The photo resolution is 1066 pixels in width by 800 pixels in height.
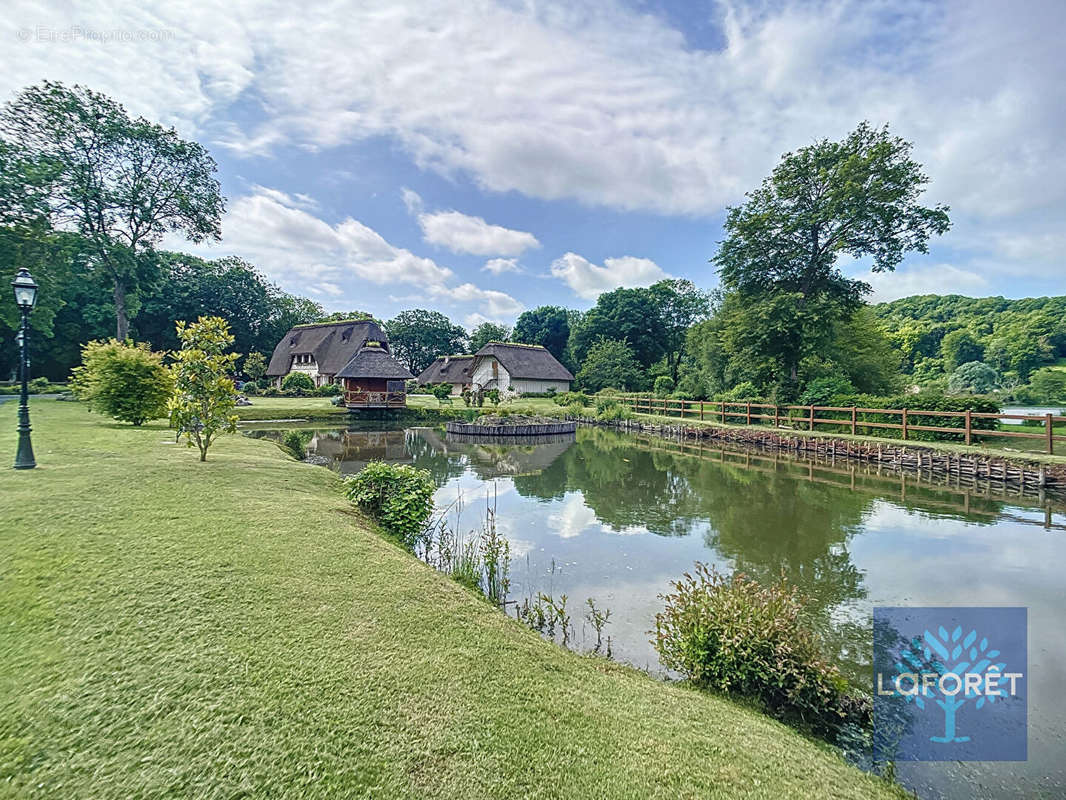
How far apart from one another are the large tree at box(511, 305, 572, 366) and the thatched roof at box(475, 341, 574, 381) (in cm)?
1008

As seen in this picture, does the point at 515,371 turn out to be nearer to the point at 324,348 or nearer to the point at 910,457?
the point at 324,348

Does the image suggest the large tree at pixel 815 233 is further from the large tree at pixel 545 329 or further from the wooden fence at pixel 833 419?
the large tree at pixel 545 329

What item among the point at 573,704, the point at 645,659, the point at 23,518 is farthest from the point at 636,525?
the point at 23,518

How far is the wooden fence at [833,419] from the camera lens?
14000 millimetres

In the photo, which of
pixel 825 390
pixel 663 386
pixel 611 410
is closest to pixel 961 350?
pixel 663 386

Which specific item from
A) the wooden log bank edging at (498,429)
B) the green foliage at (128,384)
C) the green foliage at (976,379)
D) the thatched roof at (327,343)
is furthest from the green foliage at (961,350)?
the green foliage at (128,384)

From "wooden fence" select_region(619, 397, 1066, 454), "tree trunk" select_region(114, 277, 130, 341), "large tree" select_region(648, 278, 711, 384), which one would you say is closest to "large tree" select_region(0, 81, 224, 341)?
"tree trunk" select_region(114, 277, 130, 341)

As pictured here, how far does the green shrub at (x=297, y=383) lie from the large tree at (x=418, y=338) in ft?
74.6

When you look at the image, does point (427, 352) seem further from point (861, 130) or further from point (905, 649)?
point (905, 649)

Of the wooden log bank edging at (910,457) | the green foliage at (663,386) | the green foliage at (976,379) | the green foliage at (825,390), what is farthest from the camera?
the green foliage at (976,379)

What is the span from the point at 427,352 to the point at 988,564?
59569 millimetres

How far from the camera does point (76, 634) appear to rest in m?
3.09

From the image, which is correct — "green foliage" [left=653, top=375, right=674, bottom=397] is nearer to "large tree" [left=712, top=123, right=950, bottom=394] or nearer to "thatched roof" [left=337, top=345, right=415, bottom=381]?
"large tree" [left=712, top=123, right=950, bottom=394]

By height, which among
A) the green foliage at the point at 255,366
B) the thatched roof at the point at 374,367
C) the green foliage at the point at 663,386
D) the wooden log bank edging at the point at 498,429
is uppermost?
the green foliage at the point at 255,366
